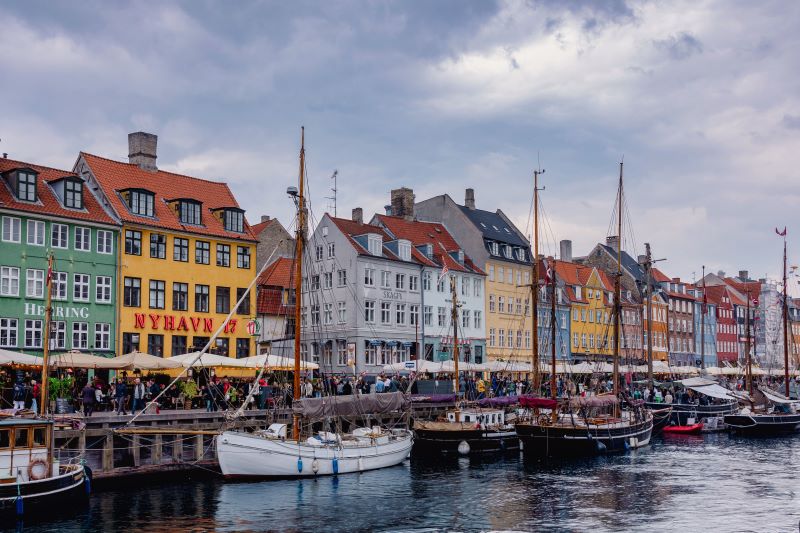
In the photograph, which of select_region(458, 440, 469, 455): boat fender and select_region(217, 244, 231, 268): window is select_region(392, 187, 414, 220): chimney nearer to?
select_region(217, 244, 231, 268): window

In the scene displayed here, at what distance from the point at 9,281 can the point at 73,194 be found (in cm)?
648

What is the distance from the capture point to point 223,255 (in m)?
60.8

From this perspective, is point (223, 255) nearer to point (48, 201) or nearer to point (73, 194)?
point (73, 194)

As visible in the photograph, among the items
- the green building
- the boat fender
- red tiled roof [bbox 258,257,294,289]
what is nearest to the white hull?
the boat fender

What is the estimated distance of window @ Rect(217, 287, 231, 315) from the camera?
60344mm

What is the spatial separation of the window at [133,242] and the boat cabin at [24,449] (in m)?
26.5

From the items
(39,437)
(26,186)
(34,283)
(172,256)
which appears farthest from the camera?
(172,256)

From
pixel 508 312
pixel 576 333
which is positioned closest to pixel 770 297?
pixel 576 333

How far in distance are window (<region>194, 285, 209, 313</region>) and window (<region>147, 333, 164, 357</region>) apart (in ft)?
10.9

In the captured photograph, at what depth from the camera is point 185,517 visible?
96.9 feet

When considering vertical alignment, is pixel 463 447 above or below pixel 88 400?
below

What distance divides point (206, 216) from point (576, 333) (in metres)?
53.1

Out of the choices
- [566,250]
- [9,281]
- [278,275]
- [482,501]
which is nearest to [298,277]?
[482,501]

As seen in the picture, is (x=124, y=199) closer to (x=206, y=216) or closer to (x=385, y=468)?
(x=206, y=216)
